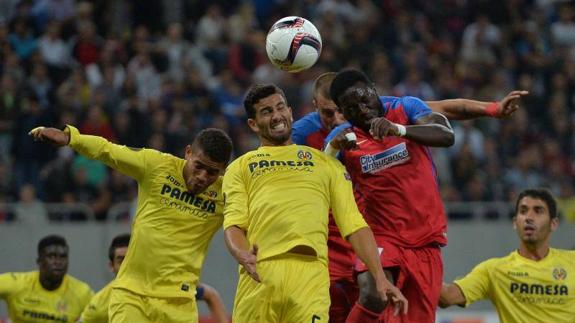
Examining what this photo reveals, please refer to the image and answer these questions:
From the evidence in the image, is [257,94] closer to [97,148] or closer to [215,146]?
[215,146]

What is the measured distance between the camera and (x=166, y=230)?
923 centimetres

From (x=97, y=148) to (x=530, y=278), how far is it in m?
3.81

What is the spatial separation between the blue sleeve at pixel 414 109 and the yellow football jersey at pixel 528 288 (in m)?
1.98

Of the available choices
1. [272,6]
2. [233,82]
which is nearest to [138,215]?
[233,82]

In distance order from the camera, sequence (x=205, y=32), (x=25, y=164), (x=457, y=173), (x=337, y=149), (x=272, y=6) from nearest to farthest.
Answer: (x=337, y=149) → (x=25, y=164) → (x=457, y=173) → (x=205, y=32) → (x=272, y=6)

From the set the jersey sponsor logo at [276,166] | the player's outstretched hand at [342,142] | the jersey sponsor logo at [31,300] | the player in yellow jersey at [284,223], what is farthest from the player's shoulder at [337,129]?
the jersey sponsor logo at [31,300]

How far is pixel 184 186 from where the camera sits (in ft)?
30.5

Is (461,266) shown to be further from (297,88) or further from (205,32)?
(205,32)

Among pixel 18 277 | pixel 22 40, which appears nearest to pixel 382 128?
pixel 18 277

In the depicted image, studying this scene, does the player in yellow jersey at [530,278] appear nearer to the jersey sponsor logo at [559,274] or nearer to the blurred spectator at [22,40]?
the jersey sponsor logo at [559,274]

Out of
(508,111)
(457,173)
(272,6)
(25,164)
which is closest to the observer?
(508,111)

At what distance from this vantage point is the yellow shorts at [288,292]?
7.60m

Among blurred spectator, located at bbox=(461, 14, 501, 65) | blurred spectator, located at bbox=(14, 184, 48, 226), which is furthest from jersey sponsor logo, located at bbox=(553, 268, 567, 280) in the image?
blurred spectator, located at bbox=(461, 14, 501, 65)

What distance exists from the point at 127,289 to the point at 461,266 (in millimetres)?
7457
